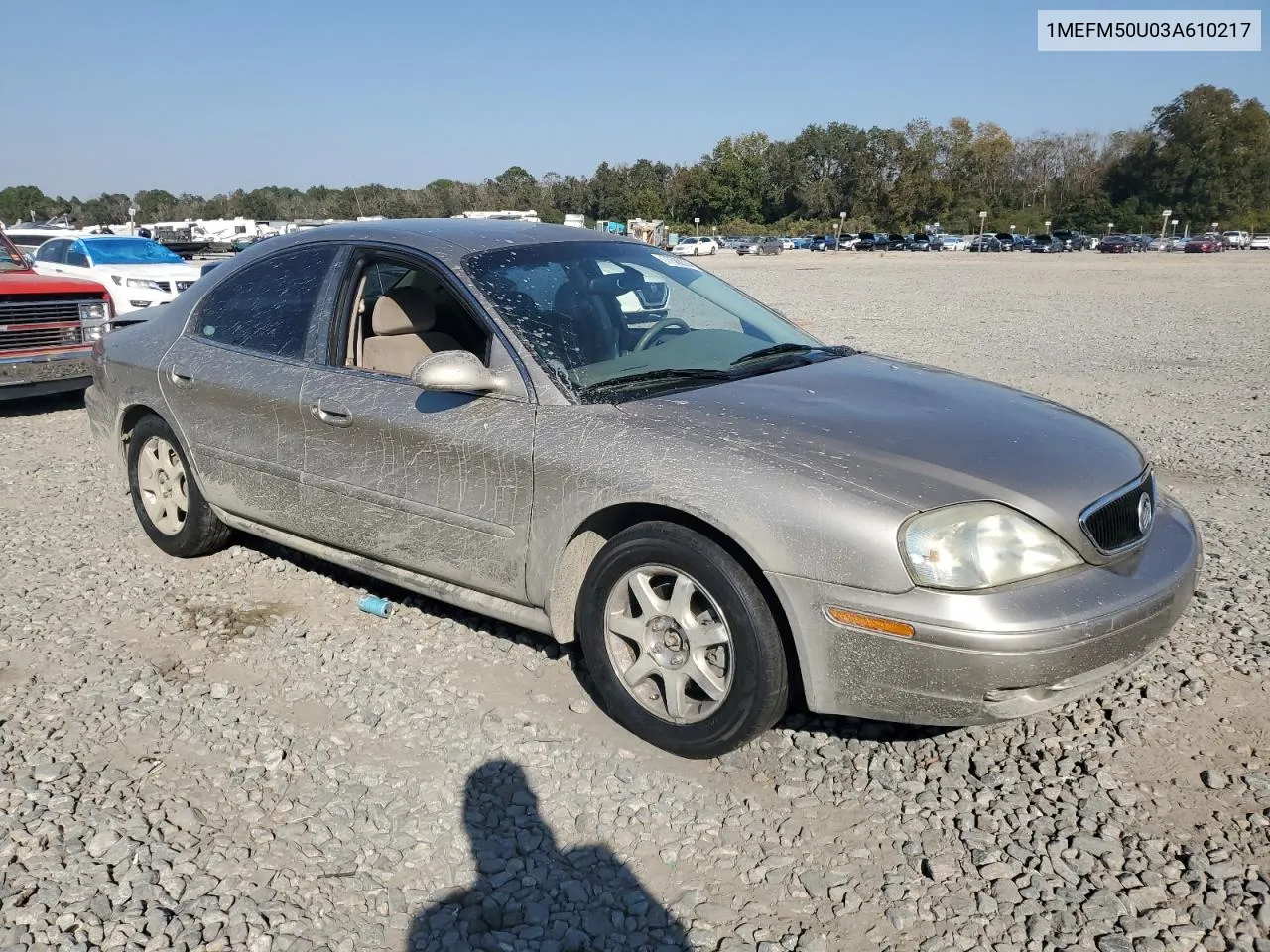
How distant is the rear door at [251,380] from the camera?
A: 4.30 metres

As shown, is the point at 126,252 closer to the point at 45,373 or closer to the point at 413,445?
the point at 45,373

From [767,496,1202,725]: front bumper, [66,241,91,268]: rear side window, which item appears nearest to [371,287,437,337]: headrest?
[767,496,1202,725]: front bumper

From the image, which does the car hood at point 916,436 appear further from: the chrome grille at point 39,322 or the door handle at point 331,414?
the chrome grille at point 39,322

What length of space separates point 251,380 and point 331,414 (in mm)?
579

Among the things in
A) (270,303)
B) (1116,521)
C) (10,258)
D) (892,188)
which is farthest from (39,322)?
(892,188)

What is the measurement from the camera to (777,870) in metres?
2.76

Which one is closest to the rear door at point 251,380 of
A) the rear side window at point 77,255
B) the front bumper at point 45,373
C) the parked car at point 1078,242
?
the front bumper at point 45,373

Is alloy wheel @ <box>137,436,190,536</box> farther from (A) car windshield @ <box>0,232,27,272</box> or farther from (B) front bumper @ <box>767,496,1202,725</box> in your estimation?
(A) car windshield @ <box>0,232,27,272</box>

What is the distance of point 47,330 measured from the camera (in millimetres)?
9203

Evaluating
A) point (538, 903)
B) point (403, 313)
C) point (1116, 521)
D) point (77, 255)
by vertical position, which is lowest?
point (538, 903)

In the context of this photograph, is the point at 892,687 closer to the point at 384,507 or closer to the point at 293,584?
the point at 384,507

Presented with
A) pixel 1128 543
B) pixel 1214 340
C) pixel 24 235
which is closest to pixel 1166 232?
pixel 1214 340

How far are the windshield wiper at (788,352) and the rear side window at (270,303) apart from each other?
1837mm

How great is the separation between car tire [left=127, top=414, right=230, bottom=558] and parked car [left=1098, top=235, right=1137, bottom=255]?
69.4 m
